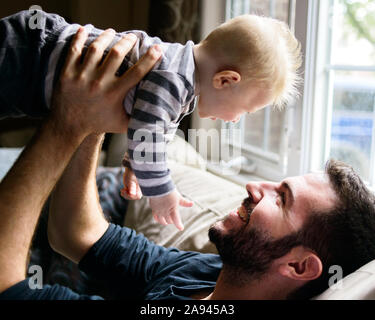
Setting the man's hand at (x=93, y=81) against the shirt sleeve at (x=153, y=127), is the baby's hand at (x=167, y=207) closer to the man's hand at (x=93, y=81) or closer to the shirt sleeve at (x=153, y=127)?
the shirt sleeve at (x=153, y=127)

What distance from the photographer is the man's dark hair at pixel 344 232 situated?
2.69 ft

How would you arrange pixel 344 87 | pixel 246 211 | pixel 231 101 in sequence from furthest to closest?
pixel 344 87 → pixel 246 211 → pixel 231 101

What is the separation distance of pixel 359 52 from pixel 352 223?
0.67 metres

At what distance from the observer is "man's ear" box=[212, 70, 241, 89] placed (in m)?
0.75

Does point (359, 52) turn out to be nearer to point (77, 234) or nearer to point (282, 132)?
point (282, 132)

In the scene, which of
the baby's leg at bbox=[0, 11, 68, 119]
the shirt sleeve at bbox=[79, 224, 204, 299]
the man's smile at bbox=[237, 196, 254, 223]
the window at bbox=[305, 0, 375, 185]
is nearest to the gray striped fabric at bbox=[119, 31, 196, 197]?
the baby's leg at bbox=[0, 11, 68, 119]

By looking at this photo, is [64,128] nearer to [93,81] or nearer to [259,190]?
→ [93,81]

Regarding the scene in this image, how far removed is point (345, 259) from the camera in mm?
830

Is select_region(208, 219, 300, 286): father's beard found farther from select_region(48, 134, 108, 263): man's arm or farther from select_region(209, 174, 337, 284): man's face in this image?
select_region(48, 134, 108, 263): man's arm

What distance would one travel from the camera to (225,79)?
30.2 inches

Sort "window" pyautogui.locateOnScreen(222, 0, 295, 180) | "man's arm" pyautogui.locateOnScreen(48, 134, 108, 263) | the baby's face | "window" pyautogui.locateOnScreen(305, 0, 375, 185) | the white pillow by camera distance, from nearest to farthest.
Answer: the white pillow
the baby's face
"man's arm" pyautogui.locateOnScreen(48, 134, 108, 263)
"window" pyautogui.locateOnScreen(305, 0, 375, 185)
"window" pyautogui.locateOnScreen(222, 0, 295, 180)

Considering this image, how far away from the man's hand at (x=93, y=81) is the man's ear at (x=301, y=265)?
1.33ft

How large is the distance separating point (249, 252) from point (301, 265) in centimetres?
10

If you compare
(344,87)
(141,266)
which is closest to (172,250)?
(141,266)
